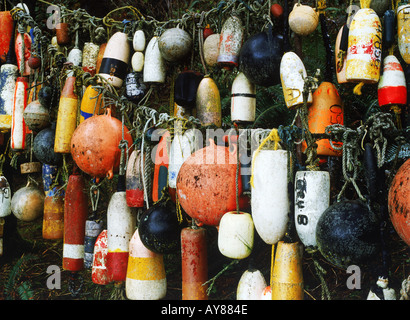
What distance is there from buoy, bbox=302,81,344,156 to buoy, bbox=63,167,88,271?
58.0 inches

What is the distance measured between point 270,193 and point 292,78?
1.79 feet

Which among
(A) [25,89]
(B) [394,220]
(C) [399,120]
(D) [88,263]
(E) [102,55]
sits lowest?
(D) [88,263]

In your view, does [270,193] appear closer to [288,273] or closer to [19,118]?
[288,273]

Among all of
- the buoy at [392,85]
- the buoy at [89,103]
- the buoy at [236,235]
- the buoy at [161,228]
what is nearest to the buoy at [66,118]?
the buoy at [89,103]

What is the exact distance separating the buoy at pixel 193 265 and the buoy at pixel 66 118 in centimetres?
103

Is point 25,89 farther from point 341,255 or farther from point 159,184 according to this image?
point 341,255

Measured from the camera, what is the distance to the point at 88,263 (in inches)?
92.3

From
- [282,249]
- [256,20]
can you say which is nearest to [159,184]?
[282,249]

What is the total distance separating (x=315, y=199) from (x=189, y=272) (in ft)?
2.34

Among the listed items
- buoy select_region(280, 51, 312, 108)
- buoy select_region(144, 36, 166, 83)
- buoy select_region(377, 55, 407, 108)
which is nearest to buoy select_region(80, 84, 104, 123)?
buoy select_region(144, 36, 166, 83)

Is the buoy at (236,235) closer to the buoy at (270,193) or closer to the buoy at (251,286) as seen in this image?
the buoy at (270,193)

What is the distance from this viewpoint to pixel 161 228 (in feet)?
6.14

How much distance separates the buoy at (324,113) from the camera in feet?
5.82

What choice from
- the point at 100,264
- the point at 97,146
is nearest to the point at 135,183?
the point at 97,146
